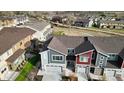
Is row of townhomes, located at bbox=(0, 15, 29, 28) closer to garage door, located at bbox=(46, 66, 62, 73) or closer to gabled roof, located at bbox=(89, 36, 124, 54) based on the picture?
garage door, located at bbox=(46, 66, 62, 73)

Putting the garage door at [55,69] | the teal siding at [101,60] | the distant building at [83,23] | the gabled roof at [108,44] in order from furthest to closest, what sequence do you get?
1. the distant building at [83,23]
2. the gabled roof at [108,44]
3. the garage door at [55,69]
4. the teal siding at [101,60]

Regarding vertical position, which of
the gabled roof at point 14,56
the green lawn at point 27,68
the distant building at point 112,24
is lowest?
the green lawn at point 27,68

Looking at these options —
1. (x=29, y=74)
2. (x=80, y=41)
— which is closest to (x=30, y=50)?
(x=29, y=74)

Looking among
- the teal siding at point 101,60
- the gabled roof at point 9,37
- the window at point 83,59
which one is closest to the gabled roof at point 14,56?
the gabled roof at point 9,37

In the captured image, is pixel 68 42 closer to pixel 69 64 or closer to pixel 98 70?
pixel 69 64

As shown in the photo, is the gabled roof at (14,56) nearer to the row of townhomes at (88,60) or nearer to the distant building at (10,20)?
the row of townhomes at (88,60)

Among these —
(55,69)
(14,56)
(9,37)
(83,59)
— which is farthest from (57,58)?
(9,37)

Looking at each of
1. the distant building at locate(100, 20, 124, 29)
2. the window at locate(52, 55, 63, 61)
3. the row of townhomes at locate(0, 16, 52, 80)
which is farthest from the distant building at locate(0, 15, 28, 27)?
the distant building at locate(100, 20, 124, 29)
